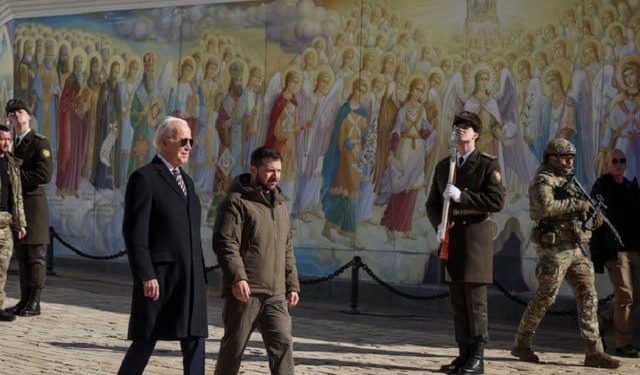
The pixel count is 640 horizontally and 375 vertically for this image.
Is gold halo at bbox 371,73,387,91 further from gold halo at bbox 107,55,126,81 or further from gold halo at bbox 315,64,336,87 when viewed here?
gold halo at bbox 107,55,126,81

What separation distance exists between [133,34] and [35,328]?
9.21m

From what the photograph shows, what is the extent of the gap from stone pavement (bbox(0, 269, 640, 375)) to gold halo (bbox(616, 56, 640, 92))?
2609mm

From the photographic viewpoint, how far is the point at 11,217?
13.8m

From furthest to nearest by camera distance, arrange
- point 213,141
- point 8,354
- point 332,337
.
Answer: point 213,141
point 332,337
point 8,354

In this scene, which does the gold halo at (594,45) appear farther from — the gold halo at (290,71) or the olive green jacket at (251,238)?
the olive green jacket at (251,238)

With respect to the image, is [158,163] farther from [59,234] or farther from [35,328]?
[59,234]

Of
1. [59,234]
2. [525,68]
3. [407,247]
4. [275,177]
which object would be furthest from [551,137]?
[59,234]

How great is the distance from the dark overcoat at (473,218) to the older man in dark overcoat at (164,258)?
10.5ft

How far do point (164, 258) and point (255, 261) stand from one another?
0.69 m

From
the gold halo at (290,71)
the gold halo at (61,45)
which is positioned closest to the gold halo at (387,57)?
the gold halo at (290,71)

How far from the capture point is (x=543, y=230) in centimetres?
1194

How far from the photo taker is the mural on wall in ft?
53.5

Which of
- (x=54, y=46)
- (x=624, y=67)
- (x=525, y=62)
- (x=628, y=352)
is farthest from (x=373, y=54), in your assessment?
(x=54, y=46)

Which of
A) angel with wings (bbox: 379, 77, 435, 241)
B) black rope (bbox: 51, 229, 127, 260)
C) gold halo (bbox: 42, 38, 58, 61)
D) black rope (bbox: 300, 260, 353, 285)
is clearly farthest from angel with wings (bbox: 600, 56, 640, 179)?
gold halo (bbox: 42, 38, 58, 61)
